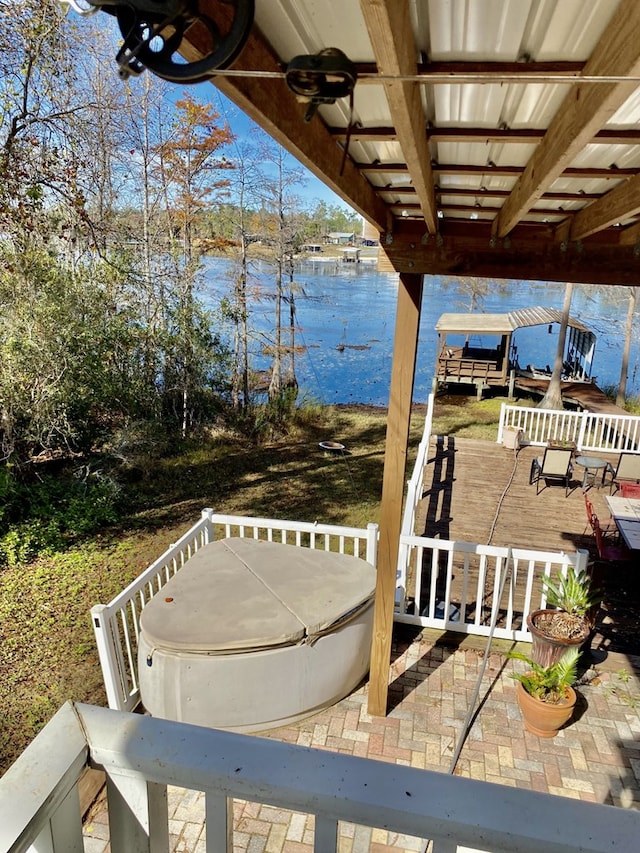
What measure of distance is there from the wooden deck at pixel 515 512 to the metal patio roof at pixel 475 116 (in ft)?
11.8

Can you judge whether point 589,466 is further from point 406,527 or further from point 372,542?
point 372,542

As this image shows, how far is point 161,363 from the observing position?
1137 centimetres

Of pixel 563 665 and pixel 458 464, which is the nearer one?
pixel 563 665

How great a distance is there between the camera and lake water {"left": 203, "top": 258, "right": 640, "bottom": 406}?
50.4 ft

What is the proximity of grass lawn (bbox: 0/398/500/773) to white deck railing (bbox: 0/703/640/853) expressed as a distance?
182 inches

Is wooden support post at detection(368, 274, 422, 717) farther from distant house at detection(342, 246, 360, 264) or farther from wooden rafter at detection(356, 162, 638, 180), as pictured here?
distant house at detection(342, 246, 360, 264)

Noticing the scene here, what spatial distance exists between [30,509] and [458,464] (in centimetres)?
672

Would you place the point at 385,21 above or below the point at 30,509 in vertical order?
above

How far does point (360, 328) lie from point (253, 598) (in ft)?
92.8

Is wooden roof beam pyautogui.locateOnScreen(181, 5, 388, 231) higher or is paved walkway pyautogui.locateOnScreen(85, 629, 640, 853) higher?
wooden roof beam pyautogui.locateOnScreen(181, 5, 388, 231)

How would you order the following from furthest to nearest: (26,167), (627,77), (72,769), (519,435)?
(519,435) → (26,167) → (627,77) → (72,769)

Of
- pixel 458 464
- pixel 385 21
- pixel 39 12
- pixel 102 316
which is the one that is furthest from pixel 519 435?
pixel 385 21

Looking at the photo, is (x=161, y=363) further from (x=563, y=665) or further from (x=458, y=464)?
(x=563, y=665)

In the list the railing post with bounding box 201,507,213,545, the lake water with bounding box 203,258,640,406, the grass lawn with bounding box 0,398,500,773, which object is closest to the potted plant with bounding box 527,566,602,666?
the railing post with bounding box 201,507,213,545
